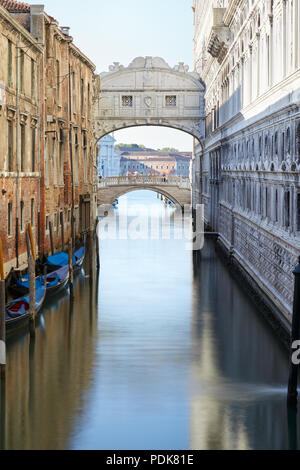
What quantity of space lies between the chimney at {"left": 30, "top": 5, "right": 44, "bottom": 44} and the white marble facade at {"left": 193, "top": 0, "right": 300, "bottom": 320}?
16.9 ft

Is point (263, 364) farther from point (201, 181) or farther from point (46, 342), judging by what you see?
point (201, 181)

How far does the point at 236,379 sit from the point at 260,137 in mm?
7317

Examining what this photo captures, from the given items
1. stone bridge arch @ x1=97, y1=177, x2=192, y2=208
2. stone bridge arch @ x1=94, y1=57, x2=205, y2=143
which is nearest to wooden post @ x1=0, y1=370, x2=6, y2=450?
stone bridge arch @ x1=94, y1=57, x2=205, y2=143

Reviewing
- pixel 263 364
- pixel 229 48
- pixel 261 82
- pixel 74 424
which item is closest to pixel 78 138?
pixel 229 48

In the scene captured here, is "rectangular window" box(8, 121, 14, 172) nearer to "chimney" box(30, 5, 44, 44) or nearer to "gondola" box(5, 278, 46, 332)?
"chimney" box(30, 5, 44, 44)

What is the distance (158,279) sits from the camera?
2164 centimetres

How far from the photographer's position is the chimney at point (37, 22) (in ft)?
72.0

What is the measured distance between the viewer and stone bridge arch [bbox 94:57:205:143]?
36.6m

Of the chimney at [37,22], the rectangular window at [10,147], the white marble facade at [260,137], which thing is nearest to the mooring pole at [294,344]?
the white marble facade at [260,137]

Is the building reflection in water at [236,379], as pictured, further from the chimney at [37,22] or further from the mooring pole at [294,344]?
the chimney at [37,22]

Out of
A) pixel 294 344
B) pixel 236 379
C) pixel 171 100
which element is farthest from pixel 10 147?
pixel 171 100

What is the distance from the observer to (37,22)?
22.1 meters
